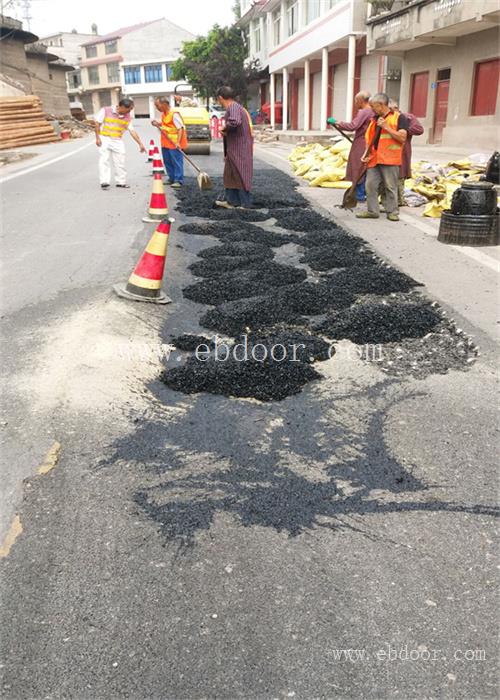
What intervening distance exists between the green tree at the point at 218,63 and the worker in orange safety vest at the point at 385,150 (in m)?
37.3

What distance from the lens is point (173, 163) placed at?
1130 cm

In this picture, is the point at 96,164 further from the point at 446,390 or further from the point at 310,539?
the point at 310,539

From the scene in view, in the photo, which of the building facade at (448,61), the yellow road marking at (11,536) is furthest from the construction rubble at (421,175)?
the yellow road marking at (11,536)

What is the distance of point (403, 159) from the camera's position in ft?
29.8

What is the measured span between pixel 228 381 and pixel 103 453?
3.22 feet

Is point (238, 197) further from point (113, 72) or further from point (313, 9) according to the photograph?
point (113, 72)

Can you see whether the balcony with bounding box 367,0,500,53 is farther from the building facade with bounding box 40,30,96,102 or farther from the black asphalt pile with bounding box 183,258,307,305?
the building facade with bounding box 40,30,96,102

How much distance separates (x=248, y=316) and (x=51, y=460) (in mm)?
2168

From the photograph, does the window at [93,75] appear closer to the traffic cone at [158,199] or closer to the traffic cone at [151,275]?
the traffic cone at [158,199]

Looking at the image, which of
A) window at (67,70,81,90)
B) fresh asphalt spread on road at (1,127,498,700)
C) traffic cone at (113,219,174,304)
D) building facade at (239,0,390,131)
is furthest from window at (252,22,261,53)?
fresh asphalt spread on road at (1,127,498,700)

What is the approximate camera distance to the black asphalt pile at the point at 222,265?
579cm

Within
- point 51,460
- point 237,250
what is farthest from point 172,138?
point 51,460

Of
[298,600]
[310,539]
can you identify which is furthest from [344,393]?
[298,600]

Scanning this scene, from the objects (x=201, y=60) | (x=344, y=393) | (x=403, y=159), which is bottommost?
(x=344, y=393)
